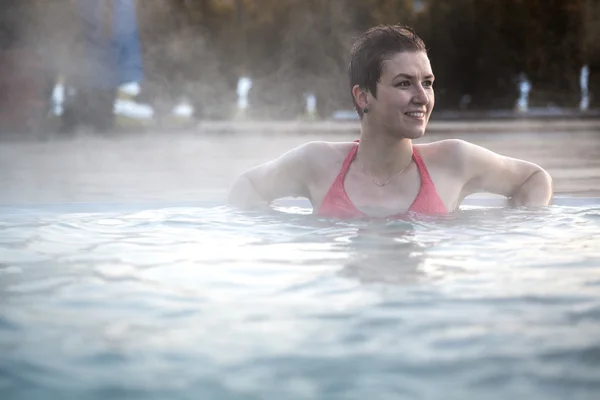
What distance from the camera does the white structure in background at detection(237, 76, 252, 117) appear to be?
23.5 m

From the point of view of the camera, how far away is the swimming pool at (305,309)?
65.5 inches

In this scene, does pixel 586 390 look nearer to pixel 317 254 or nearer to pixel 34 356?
pixel 34 356

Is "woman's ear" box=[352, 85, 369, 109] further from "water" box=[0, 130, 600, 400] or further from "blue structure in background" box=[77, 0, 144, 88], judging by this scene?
"blue structure in background" box=[77, 0, 144, 88]

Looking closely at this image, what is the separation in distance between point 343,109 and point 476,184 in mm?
25867

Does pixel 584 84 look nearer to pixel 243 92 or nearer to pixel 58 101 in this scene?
pixel 243 92

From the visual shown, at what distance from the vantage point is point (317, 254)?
2943mm

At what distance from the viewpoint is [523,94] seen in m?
25.3

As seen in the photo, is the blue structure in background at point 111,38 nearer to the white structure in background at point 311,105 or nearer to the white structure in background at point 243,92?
the white structure in background at point 243,92

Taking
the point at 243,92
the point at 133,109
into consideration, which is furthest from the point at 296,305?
the point at 243,92

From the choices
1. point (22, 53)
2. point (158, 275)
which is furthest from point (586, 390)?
point (22, 53)

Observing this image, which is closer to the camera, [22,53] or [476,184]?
[476,184]

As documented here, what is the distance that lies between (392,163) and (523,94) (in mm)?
22639

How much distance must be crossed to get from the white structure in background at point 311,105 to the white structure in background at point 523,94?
18.9 ft

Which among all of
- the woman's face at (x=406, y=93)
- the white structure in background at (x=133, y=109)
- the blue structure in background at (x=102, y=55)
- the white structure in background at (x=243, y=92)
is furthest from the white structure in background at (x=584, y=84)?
the woman's face at (x=406, y=93)
